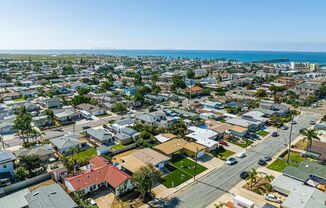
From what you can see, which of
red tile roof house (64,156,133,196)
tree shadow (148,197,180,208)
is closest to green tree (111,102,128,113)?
red tile roof house (64,156,133,196)

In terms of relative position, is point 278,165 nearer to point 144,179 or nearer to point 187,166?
point 187,166

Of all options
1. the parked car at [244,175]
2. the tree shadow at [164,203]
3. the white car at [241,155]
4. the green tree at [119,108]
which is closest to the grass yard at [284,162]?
the white car at [241,155]

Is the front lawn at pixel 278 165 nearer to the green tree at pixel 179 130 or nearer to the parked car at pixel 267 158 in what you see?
the parked car at pixel 267 158

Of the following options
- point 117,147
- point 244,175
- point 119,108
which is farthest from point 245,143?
point 119,108

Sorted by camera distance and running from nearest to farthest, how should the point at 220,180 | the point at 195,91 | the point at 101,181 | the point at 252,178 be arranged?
the point at 252,178
the point at 101,181
the point at 220,180
the point at 195,91

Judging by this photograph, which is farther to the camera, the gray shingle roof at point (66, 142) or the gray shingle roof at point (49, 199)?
the gray shingle roof at point (66, 142)

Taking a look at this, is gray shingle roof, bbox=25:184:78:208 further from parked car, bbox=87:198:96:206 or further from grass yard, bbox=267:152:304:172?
grass yard, bbox=267:152:304:172

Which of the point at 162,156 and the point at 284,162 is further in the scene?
the point at 284,162

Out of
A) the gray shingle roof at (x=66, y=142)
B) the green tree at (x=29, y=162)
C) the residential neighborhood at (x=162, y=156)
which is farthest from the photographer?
the gray shingle roof at (x=66, y=142)
